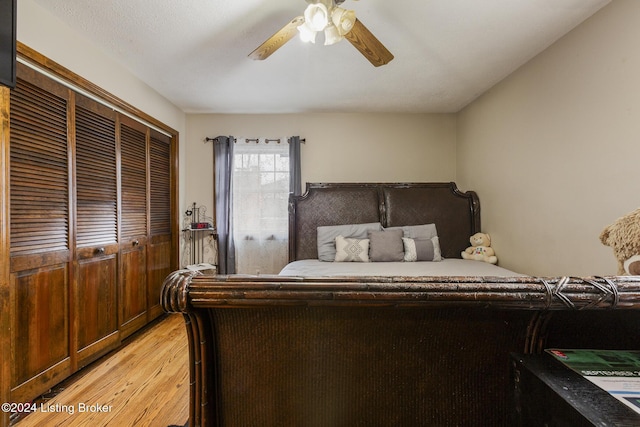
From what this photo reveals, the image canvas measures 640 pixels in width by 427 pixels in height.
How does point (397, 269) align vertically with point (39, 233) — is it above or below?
below

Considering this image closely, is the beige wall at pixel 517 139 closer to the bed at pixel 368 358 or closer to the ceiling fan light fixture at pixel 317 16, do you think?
the bed at pixel 368 358

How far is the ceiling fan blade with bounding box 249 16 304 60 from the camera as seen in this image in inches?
66.3

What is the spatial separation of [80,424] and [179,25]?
2.59m

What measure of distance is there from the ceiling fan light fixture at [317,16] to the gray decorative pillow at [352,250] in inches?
78.5

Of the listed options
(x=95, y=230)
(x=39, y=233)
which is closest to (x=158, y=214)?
(x=95, y=230)

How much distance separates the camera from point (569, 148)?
2070 mm

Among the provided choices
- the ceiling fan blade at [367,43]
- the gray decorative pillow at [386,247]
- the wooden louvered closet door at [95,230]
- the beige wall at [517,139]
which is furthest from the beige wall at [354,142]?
the ceiling fan blade at [367,43]

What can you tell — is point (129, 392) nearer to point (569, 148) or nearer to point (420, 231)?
point (420, 231)

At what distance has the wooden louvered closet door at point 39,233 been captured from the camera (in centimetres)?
170

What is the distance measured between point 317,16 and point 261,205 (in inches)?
104

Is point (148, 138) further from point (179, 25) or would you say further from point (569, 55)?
point (569, 55)

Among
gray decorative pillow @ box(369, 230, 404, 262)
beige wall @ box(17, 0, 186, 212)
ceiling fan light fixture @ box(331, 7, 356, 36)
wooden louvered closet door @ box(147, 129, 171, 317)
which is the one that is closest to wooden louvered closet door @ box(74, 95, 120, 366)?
beige wall @ box(17, 0, 186, 212)

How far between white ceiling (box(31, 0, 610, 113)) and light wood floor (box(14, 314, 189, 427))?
2528 mm

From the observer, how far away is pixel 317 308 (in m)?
0.86
